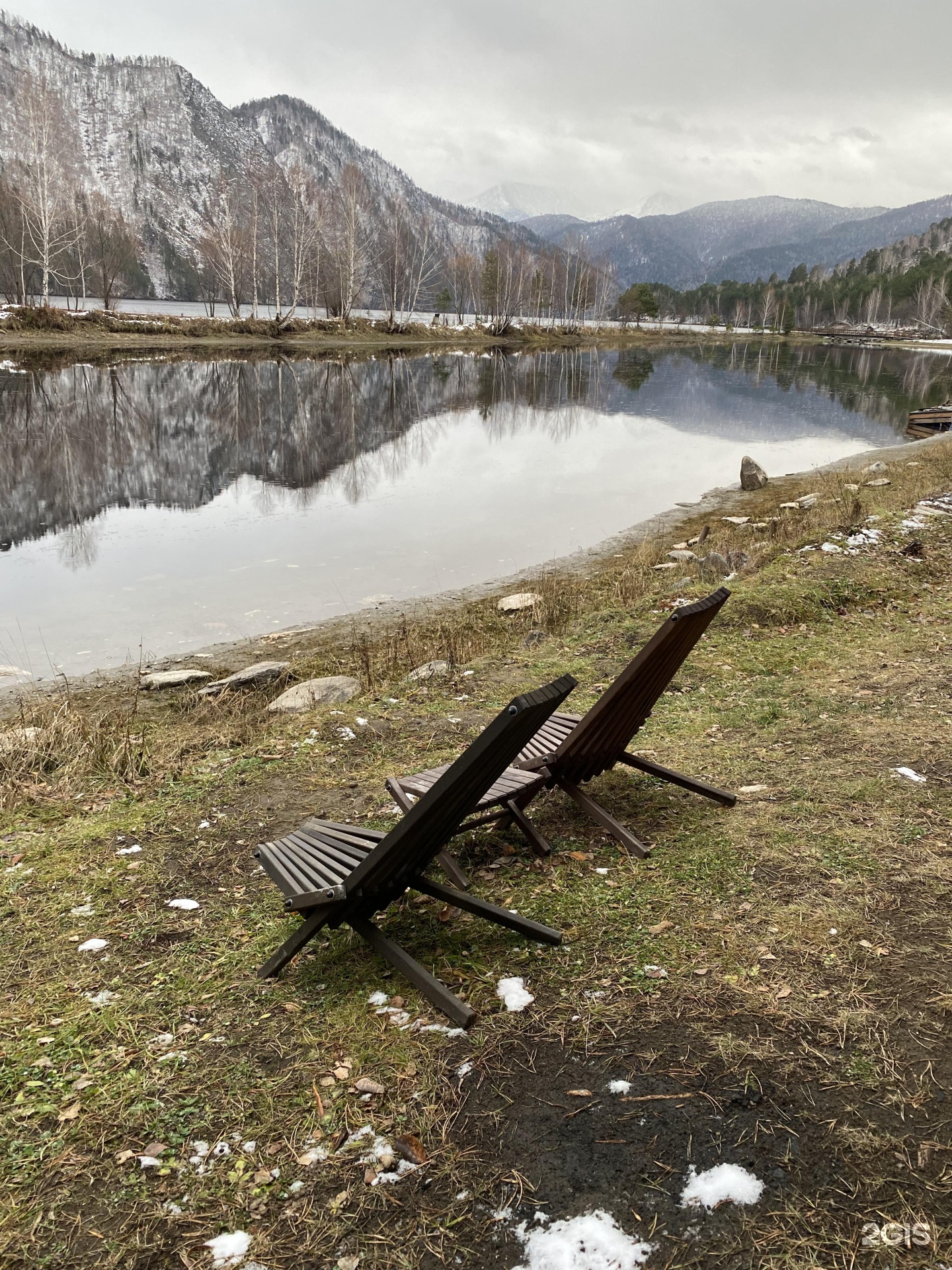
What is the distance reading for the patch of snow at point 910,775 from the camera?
4.92 meters

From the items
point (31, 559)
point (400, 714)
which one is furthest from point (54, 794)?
point (31, 559)

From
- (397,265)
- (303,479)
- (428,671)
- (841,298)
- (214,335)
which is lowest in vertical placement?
(428,671)

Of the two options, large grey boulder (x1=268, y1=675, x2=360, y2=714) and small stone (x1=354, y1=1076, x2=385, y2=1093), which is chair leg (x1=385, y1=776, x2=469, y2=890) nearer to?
small stone (x1=354, y1=1076, x2=385, y2=1093)

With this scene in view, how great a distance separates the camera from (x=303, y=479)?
2094 cm

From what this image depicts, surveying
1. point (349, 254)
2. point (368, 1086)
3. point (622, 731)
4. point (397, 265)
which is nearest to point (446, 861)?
point (622, 731)

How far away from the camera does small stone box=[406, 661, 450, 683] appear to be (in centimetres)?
829

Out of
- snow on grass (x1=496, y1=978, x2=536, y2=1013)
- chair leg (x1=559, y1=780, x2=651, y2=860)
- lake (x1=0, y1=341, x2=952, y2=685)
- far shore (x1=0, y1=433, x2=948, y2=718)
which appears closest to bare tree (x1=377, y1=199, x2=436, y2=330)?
lake (x1=0, y1=341, x2=952, y2=685)

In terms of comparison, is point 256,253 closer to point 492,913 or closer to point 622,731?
point 622,731

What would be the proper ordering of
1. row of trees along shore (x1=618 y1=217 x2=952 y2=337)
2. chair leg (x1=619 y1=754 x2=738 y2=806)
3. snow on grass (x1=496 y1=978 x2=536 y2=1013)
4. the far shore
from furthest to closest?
row of trees along shore (x1=618 y1=217 x2=952 y2=337), the far shore, chair leg (x1=619 y1=754 x2=738 y2=806), snow on grass (x1=496 y1=978 x2=536 y2=1013)

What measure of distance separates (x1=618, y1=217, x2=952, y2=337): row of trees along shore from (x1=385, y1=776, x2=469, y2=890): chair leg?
139m

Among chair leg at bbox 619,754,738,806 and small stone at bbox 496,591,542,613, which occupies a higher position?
chair leg at bbox 619,754,738,806

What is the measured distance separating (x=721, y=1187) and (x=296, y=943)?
5.92 feet

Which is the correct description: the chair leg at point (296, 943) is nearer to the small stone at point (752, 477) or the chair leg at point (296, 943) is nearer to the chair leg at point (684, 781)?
the chair leg at point (684, 781)

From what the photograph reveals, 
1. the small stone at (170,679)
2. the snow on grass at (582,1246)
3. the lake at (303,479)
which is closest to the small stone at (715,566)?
the lake at (303,479)
